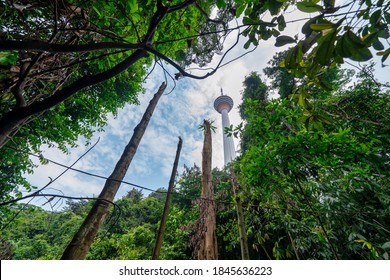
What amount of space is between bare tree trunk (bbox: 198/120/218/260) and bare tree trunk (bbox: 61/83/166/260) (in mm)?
1395

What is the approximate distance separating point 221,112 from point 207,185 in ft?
119

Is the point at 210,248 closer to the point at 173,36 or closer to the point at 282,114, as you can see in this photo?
the point at 282,114

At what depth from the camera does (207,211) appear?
475 cm

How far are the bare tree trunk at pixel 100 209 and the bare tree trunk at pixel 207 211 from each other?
1.39 meters

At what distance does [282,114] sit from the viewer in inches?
84.7

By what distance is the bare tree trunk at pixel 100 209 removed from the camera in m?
1.90

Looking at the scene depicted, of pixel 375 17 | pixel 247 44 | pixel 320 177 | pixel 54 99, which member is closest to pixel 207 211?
pixel 320 177

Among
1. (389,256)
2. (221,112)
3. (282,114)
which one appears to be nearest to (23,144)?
(282,114)

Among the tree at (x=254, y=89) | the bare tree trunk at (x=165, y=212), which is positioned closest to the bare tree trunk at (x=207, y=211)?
the bare tree trunk at (x=165, y=212)

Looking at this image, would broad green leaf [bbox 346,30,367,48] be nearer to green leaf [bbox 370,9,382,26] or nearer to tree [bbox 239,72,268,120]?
green leaf [bbox 370,9,382,26]

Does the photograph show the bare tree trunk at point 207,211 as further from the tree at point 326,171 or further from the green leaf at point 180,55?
the green leaf at point 180,55

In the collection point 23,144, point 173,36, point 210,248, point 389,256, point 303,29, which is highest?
point 23,144

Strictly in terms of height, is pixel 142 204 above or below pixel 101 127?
above

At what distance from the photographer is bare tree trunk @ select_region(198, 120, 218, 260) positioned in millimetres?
3912
